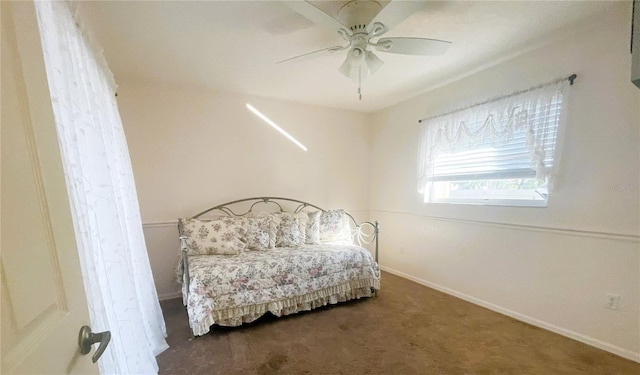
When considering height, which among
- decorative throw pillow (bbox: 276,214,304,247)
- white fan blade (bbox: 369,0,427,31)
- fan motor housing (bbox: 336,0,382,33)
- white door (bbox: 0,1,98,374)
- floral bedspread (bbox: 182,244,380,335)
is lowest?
floral bedspread (bbox: 182,244,380,335)

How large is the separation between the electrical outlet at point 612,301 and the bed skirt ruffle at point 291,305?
185 centimetres

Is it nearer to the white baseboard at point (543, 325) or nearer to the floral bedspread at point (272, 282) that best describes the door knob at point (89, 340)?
the floral bedspread at point (272, 282)

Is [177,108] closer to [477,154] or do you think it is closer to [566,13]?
[477,154]

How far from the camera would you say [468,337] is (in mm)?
2225

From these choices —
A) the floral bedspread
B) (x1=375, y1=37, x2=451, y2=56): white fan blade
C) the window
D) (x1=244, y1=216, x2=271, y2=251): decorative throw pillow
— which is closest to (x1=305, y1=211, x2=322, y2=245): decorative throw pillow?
the floral bedspread

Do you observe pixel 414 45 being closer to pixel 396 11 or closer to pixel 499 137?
pixel 396 11

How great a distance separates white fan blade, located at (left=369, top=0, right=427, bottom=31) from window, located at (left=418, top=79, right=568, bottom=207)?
1576 millimetres

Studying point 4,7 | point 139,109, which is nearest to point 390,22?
point 4,7

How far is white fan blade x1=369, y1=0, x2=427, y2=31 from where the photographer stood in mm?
→ 1447

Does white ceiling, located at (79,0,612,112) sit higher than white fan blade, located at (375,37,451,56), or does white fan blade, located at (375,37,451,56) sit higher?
white ceiling, located at (79,0,612,112)

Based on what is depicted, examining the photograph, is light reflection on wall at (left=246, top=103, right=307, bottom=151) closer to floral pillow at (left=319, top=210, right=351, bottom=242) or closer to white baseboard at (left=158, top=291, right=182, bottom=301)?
floral pillow at (left=319, top=210, right=351, bottom=242)

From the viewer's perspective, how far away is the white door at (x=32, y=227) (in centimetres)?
47

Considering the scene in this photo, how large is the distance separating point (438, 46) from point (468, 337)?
232cm

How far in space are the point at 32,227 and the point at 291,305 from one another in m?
2.37
